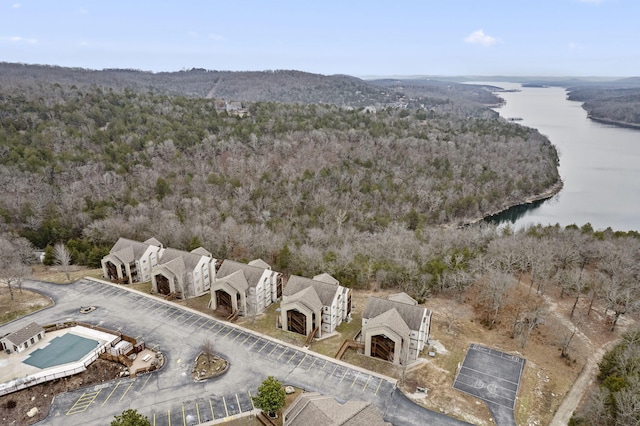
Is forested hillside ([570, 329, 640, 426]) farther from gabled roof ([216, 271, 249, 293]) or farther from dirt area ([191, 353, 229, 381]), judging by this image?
gabled roof ([216, 271, 249, 293])

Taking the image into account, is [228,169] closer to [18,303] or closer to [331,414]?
[18,303]

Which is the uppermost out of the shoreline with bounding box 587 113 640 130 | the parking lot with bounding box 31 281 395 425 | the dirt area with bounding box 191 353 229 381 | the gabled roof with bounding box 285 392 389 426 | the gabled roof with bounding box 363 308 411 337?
the shoreline with bounding box 587 113 640 130

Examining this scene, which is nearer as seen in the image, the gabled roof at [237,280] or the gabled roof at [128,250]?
the gabled roof at [237,280]

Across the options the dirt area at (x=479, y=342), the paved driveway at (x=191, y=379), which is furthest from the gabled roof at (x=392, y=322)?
the paved driveway at (x=191, y=379)

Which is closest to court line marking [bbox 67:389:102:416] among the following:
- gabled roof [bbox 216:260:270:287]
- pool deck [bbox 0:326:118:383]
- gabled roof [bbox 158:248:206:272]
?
pool deck [bbox 0:326:118:383]

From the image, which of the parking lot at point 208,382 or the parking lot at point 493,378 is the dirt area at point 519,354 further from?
the parking lot at point 208,382

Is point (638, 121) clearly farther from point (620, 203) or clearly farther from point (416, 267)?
point (416, 267)

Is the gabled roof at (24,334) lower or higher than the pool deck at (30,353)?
higher
